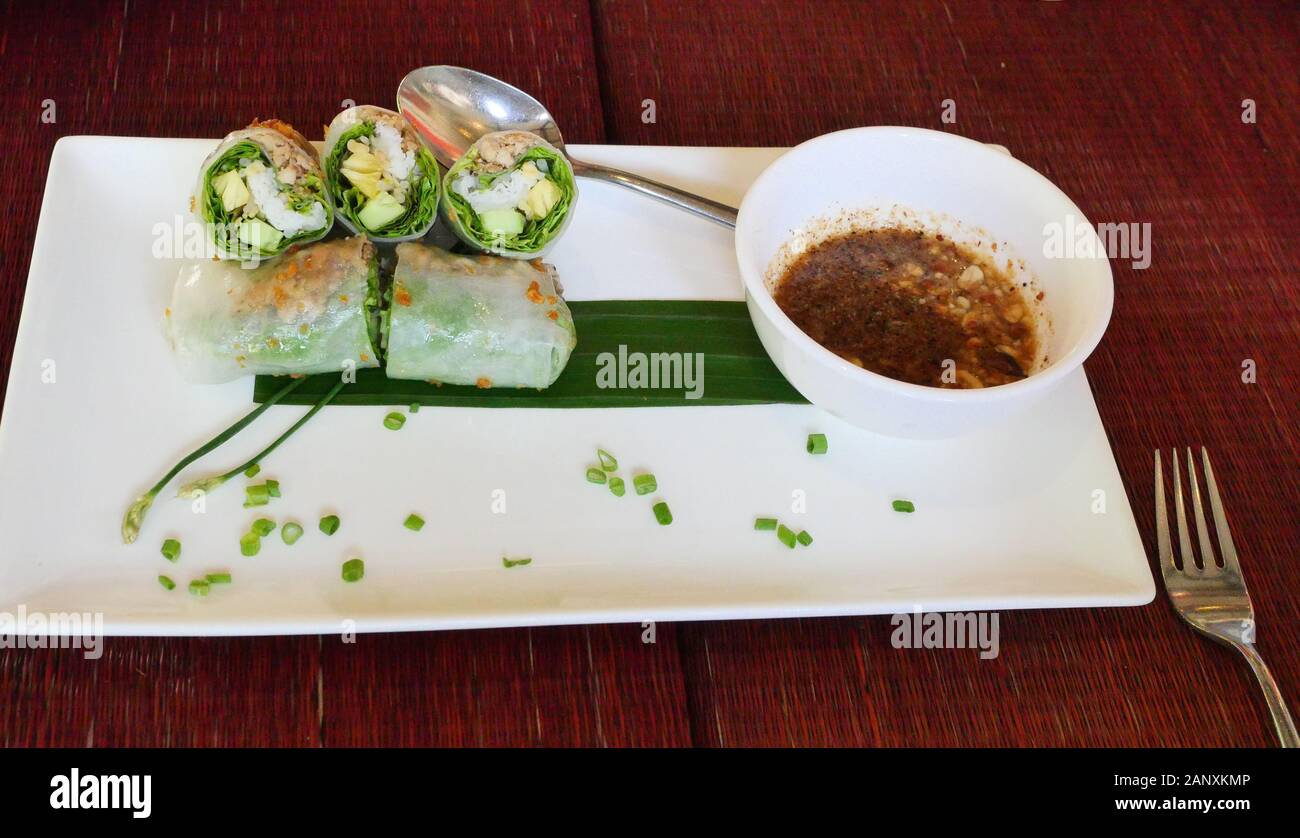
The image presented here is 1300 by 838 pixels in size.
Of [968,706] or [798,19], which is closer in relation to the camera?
[968,706]

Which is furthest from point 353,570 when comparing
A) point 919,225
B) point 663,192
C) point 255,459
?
point 919,225

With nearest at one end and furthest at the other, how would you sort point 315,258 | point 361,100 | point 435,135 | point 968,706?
1. point 968,706
2. point 315,258
3. point 435,135
4. point 361,100

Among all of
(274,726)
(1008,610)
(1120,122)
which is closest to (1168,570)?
(1008,610)

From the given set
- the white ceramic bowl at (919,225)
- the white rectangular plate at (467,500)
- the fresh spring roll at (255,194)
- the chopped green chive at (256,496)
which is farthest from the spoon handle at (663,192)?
the chopped green chive at (256,496)

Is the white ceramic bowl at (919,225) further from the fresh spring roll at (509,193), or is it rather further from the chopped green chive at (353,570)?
the chopped green chive at (353,570)

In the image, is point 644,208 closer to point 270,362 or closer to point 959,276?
point 959,276

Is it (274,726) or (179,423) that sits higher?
(179,423)

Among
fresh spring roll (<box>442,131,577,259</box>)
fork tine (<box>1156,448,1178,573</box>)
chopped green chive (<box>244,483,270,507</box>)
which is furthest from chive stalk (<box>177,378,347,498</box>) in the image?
fork tine (<box>1156,448,1178,573</box>)
